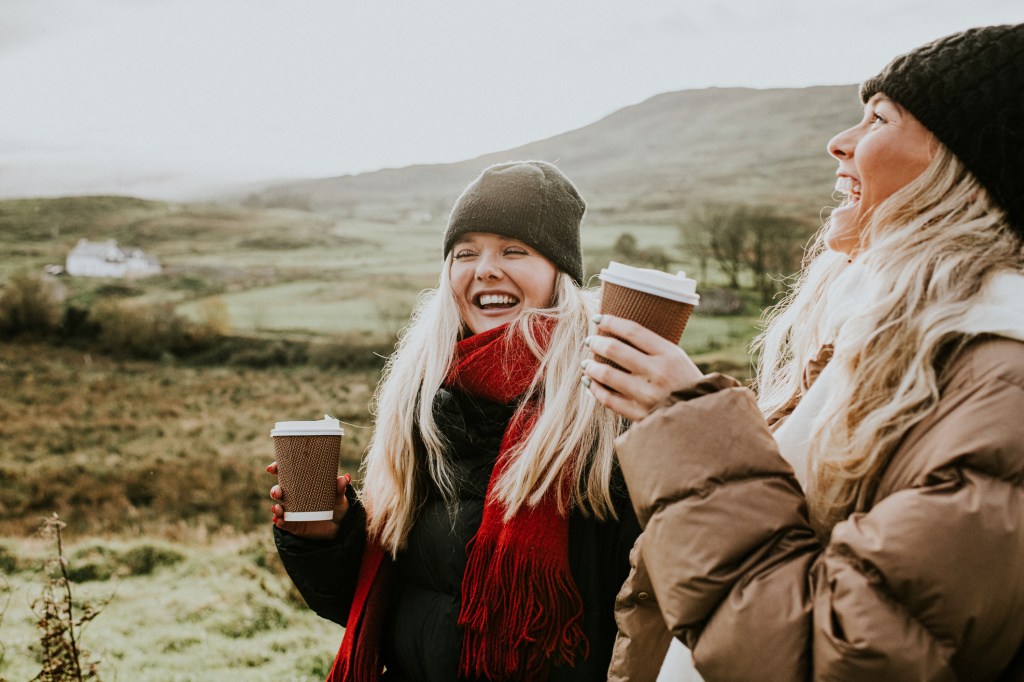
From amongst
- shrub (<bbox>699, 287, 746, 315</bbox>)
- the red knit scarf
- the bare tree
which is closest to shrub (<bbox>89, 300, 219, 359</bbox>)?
shrub (<bbox>699, 287, 746, 315</bbox>)

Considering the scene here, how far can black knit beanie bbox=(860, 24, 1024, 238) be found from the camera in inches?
48.4

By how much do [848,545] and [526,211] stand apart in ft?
4.94

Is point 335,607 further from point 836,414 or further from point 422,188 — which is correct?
point 422,188

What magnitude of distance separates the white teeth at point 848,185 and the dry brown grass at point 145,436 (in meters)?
7.64

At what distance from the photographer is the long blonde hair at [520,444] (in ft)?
6.47

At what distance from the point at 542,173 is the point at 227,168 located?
55.9 ft

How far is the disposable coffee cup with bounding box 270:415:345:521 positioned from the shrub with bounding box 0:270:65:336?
36.8 ft

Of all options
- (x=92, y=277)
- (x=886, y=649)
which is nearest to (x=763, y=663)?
(x=886, y=649)

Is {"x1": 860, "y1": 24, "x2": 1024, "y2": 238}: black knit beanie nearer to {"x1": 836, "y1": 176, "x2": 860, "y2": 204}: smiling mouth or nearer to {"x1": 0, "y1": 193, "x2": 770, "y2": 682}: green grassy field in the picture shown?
{"x1": 836, "y1": 176, "x2": 860, "y2": 204}: smiling mouth

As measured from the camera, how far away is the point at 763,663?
43.5 inches

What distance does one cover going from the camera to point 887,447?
119 centimetres

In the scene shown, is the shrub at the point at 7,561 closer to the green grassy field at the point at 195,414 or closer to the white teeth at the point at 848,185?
the green grassy field at the point at 195,414

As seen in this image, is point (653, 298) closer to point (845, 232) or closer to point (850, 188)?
point (845, 232)

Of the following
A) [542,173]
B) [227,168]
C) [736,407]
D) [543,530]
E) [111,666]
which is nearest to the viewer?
[736,407]
